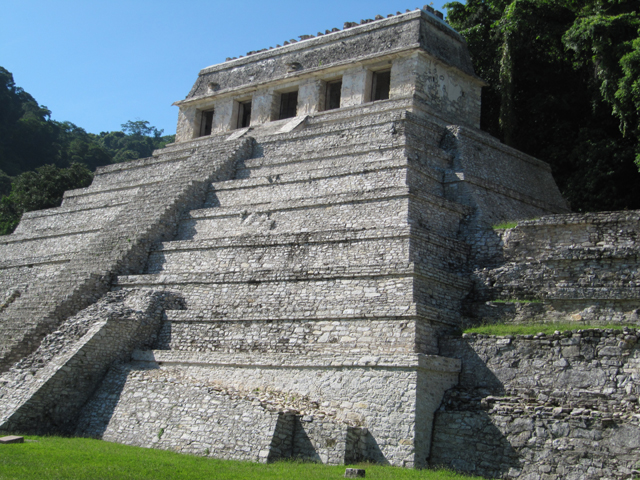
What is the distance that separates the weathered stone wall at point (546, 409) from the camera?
34.3 ft

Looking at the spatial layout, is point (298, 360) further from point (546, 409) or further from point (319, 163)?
point (319, 163)

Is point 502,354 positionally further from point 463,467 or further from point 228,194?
point 228,194

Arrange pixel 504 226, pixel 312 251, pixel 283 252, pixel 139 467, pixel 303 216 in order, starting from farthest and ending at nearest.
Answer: pixel 303 216
pixel 504 226
pixel 283 252
pixel 312 251
pixel 139 467

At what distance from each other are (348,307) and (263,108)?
13.5 m

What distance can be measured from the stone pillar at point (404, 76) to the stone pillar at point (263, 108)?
4.92 meters

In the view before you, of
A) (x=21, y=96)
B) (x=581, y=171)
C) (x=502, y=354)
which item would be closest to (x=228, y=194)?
(x=502, y=354)

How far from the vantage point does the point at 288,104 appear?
2634 centimetres

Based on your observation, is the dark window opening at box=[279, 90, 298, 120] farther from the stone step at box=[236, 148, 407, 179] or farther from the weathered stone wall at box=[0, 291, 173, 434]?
the weathered stone wall at box=[0, 291, 173, 434]

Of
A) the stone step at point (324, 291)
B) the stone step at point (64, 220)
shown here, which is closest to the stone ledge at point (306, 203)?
the stone step at point (324, 291)

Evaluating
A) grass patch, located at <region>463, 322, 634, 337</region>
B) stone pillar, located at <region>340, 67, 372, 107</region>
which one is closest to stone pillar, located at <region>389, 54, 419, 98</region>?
stone pillar, located at <region>340, 67, 372, 107</region>

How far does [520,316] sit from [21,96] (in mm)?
57352

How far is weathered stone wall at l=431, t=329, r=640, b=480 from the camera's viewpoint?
10469 millimetres

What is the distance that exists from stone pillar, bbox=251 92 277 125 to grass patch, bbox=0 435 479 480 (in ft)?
49.9

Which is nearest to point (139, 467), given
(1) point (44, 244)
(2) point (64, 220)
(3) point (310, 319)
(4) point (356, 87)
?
(3) point (310, 319)
